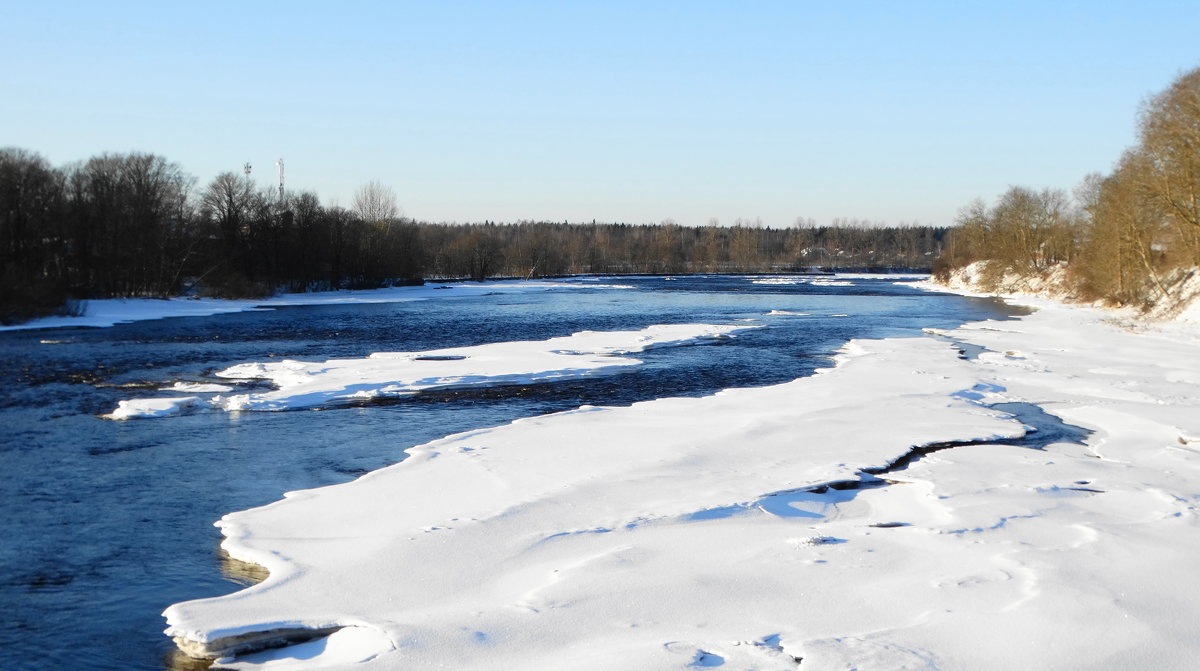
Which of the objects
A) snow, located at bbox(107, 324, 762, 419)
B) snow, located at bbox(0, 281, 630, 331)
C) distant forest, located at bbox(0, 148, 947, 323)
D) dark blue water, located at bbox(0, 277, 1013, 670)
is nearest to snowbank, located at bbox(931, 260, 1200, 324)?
dark blue water, located at bbox(0, 277, 1013, 670)

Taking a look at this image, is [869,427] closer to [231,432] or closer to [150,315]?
[231,432]

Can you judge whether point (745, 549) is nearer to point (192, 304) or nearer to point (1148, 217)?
point (1148, 217)

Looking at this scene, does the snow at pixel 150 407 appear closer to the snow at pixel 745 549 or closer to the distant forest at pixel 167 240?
the snow at pixel 745 549

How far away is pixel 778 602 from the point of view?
646 centimetres

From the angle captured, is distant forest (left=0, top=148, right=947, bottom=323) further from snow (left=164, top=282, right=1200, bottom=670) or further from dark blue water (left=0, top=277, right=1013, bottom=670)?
snow (left=164, top=282, right=1200, bottom=670)

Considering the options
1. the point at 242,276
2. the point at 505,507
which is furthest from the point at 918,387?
the point at 242,276

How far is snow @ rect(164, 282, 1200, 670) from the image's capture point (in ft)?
18.8

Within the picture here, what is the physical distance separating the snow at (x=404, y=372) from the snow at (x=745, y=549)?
5.38m

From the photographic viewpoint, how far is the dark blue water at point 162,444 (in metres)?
6.96

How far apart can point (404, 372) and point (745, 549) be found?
1433 centimetres

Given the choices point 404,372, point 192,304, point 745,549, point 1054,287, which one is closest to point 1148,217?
point 1054,287

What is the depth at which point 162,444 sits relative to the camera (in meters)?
13.1

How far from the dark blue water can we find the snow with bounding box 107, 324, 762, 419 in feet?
2.71

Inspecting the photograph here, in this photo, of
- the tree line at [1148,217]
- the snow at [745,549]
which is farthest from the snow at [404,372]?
the tree line at [1148,217]
